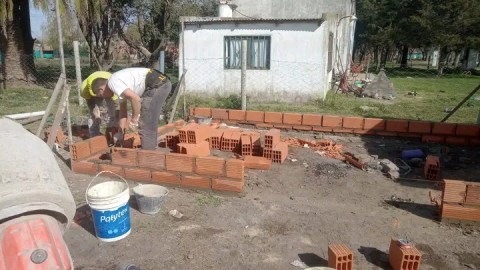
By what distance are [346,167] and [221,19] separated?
24.0 ft

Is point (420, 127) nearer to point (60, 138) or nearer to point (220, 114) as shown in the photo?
point (220, 114)

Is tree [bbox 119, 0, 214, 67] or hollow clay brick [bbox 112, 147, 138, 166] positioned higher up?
tree [bbox 119, 0, 214, 67]

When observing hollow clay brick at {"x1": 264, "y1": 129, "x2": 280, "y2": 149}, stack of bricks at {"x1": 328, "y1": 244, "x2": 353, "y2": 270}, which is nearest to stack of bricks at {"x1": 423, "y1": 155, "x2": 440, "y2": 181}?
hollow clay brick at {"x1": 264, "y1": 129, "x2": 280, "y2": 149}

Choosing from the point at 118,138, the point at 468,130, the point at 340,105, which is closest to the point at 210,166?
the point at 118,138

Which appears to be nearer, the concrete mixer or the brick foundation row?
the concrete mixer

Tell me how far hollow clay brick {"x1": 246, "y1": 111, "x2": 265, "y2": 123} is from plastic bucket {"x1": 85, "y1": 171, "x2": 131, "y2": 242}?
4510 mm

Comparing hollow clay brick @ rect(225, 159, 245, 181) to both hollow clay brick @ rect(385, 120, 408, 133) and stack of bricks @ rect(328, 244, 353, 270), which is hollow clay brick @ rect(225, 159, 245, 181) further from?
hollow clay brick @ rect(385, 120, 408, 133)

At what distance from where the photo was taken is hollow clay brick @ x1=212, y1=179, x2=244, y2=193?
4.43 metres

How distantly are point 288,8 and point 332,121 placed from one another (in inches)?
429

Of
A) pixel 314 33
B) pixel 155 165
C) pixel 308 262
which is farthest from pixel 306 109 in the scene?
pixel 308 262

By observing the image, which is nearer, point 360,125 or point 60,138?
point 60,138

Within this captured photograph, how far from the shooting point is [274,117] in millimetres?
7586

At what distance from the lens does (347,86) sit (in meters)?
13.7

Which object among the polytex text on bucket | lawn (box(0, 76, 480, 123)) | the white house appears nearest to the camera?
the polytex text on bucket
